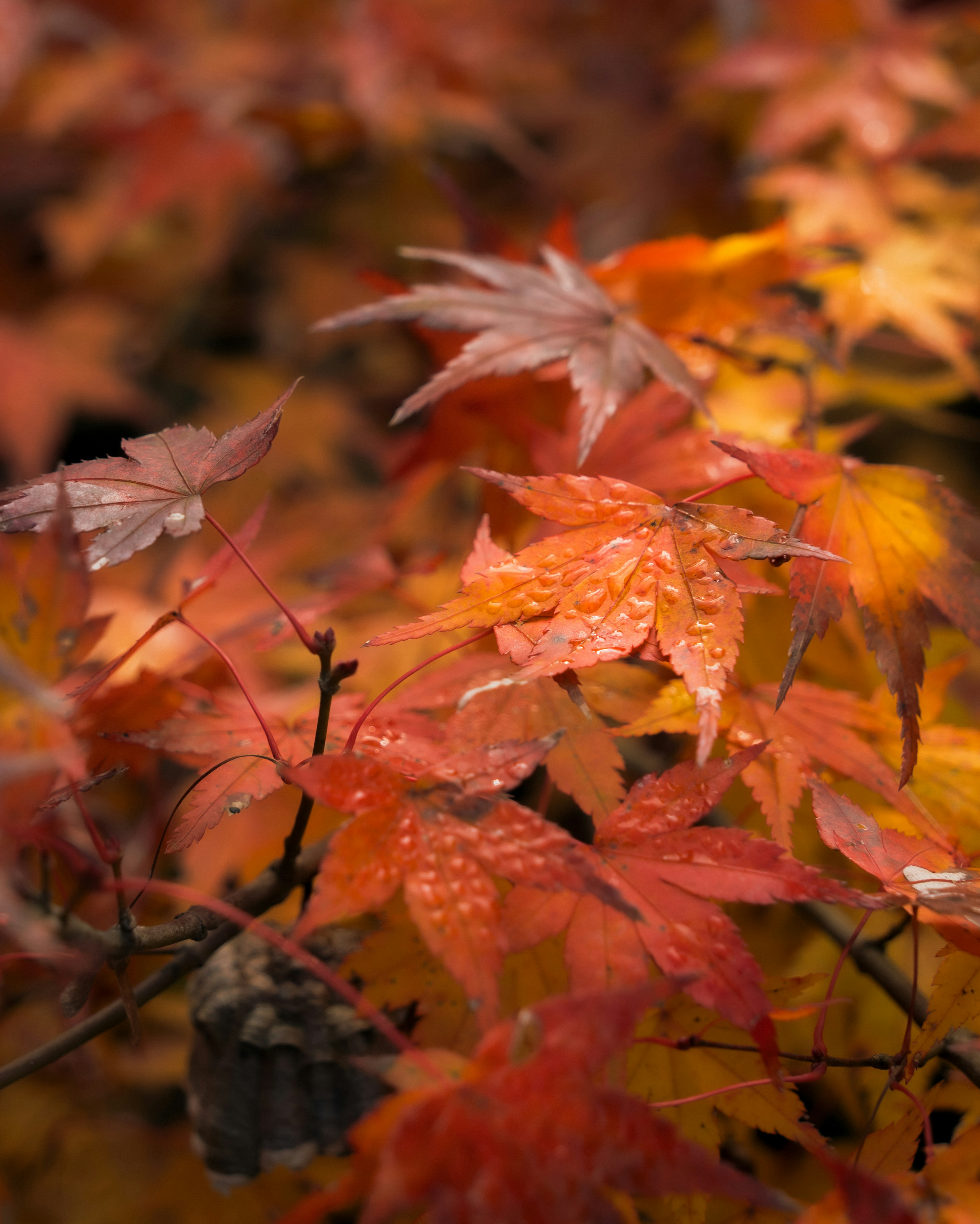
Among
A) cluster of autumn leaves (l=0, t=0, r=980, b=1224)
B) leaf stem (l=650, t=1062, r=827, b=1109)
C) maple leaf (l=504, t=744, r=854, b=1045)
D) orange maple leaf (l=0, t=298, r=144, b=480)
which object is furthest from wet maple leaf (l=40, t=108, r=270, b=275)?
leaf stem (l=650, t=1062, r=827, b=1109)

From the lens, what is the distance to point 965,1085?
0.56 m

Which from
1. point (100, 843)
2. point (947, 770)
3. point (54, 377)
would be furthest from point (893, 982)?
point (54, 377)

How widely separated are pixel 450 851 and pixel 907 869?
0.86ft

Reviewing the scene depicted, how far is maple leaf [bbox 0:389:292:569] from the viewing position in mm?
472

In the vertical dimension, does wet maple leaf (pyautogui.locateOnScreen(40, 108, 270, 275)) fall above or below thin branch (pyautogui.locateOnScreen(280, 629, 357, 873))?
above

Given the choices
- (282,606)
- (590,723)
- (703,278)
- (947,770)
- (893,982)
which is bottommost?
(893,982)

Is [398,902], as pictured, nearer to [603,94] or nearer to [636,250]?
[636,250]

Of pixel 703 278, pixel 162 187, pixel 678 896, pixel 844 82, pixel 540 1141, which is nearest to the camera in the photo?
pixel 540 1141

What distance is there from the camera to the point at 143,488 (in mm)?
511

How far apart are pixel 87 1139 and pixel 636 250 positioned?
1115mm

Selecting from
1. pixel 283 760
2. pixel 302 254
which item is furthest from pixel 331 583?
pixel 302 254

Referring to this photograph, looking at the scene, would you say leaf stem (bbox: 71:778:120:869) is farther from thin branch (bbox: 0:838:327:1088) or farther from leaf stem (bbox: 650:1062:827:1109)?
leaf stem (bbox: 650:1062:827:1109)

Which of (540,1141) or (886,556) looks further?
(886,556)

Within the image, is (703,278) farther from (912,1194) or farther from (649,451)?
(912,1194)
